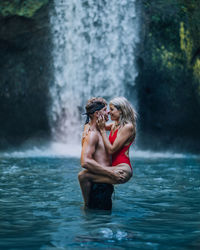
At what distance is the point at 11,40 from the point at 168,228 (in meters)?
13.4

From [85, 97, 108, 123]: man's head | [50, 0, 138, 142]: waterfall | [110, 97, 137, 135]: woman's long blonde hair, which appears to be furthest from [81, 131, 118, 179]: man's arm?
[50, 0, 138, 142]: waterfall

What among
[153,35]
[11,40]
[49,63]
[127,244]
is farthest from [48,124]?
[127,244]

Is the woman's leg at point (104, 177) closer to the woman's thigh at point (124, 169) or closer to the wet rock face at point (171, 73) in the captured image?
the woman's thigh at point (124, 169)

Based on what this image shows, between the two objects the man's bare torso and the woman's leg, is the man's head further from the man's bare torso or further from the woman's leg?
the woman's leg

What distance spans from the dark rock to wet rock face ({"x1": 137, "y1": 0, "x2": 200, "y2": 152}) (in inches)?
480

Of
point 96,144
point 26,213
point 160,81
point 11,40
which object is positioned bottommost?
point 26,213

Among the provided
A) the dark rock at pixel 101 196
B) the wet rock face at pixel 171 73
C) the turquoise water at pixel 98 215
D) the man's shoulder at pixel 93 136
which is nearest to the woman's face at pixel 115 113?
the man's shoulder at pixel 93 136

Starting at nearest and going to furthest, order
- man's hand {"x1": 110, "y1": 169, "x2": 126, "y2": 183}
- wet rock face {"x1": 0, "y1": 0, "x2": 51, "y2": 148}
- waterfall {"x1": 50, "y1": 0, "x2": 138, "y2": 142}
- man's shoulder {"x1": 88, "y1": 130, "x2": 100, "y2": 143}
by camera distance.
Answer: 1. man's hand {"x1": 110, "y1": 169, "x2": 126, "y2": 183}
2. man's shoulder {"x1": 88, "y1": 130, "x2": 100, "y2": 143}
3. wet rock face {"x1": 0, "y1": 0, "x2": 51, "y2": 148}
4. waterfall {"x1": 50, "y1": 0, "x2": 138, "y2": 142}

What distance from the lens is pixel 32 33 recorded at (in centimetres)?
1717

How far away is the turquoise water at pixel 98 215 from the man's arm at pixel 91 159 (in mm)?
510

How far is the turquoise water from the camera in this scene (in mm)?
4379

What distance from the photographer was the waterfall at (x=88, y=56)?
60.2 ft

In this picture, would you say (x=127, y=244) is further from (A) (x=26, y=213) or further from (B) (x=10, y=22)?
(B) (x=10, y=22)

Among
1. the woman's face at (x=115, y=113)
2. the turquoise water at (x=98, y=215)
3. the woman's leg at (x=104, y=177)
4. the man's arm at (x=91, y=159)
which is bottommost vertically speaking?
the turquoise water at (x=98, y=215)
